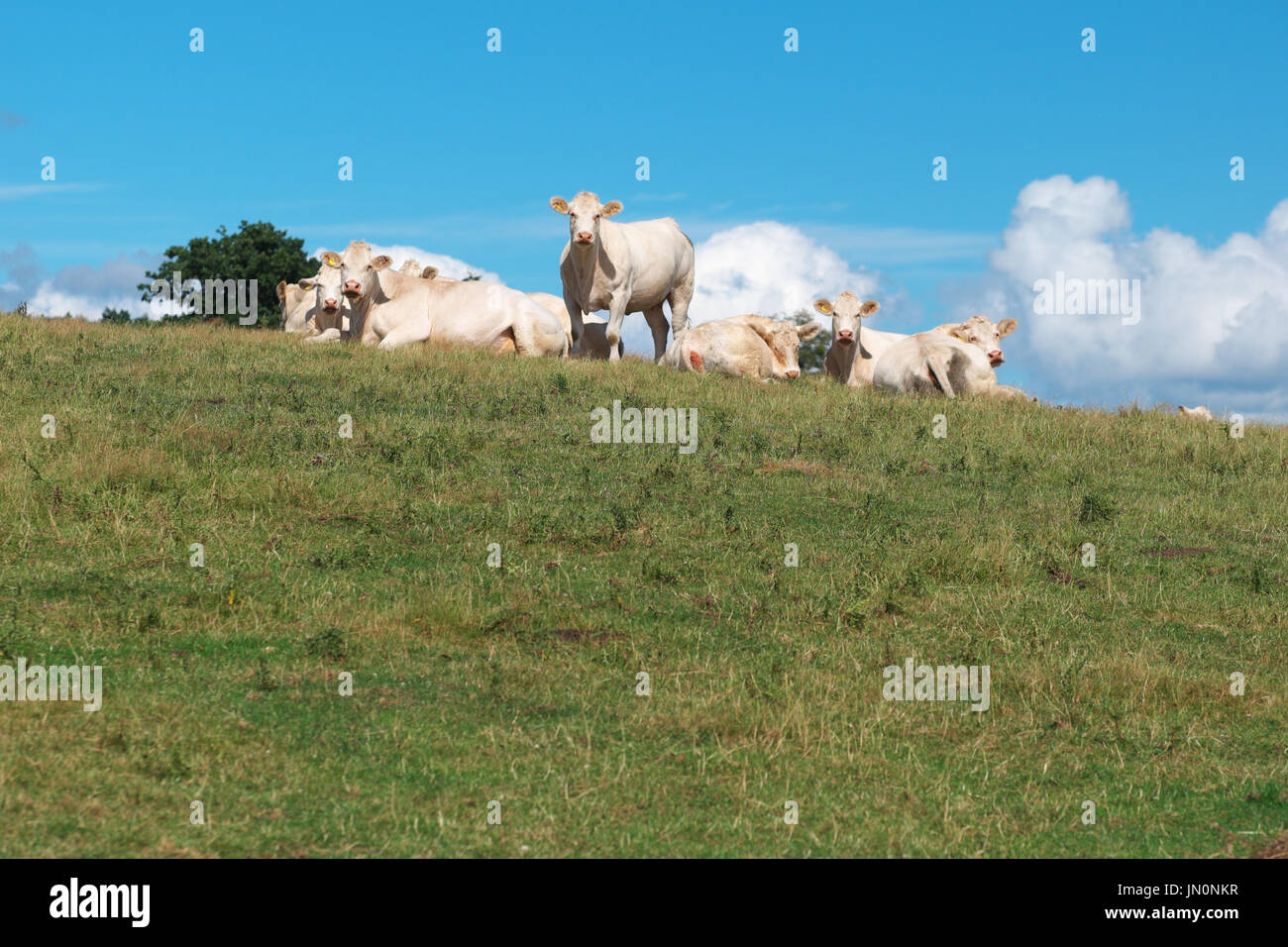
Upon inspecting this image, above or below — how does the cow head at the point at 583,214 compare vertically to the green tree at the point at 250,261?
below

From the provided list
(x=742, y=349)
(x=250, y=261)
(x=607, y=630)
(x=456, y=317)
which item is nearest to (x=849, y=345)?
(x=742, y=349)

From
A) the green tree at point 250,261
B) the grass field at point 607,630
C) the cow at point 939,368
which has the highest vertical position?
the green tree at point 250,261

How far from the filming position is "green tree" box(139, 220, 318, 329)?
58.3 meters

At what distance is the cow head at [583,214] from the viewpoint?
24.0 meters

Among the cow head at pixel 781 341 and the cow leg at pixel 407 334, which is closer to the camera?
the cow leg at pixel 407 334

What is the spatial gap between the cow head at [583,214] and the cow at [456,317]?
1587mm

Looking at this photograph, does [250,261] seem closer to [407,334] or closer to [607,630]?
[407,334]

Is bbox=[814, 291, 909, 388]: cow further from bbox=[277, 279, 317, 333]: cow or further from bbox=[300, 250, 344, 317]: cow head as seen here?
bbox=[277, 279, 317, 333]: cow

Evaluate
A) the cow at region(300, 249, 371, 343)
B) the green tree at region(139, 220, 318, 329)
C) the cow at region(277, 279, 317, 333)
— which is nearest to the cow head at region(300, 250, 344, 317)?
the cow at region(300, 249, 371, 343)

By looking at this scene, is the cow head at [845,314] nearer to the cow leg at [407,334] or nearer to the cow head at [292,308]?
→ the cow leg at [407,334]

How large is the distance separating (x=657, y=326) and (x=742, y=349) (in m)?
5.63

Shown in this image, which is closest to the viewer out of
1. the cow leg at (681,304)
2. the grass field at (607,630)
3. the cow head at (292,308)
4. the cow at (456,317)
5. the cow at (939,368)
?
the grass field at (607,630)

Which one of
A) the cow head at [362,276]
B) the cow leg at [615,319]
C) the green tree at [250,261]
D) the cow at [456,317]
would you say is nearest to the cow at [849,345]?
the cow leg at [615,319]
